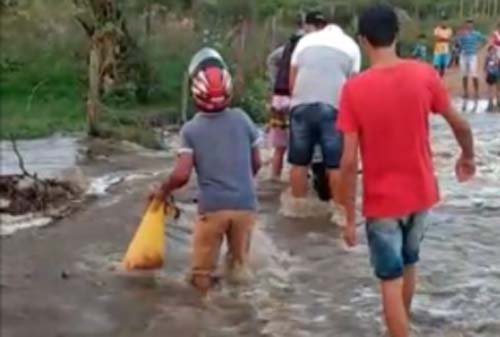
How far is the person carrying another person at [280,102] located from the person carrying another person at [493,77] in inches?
486

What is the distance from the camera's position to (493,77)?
24.8 metres

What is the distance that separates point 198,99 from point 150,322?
4.31 ft

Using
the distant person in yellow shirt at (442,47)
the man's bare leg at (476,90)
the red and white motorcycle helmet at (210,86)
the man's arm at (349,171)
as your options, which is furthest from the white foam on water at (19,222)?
the distant person in yellow shirt at (442,47)

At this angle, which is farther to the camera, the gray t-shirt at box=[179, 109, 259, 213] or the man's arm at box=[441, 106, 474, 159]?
the gray t-shirt at box=[179, 109, 259, 213]

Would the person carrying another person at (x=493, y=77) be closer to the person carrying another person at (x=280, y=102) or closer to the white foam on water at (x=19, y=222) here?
the person carrying another person at (x=280, y=102)

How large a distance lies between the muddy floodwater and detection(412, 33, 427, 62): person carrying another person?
19.9m

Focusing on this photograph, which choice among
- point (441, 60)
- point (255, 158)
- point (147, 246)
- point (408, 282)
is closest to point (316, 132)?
point (147, 246)

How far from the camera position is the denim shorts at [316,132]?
10297 mm

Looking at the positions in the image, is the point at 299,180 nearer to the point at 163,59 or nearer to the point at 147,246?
the point at 147,246

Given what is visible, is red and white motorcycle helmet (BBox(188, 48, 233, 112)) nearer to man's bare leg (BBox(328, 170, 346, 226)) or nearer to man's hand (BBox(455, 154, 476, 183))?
man's hand (BBox(455, 154, 476, 183))

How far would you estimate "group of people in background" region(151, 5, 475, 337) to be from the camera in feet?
19.8

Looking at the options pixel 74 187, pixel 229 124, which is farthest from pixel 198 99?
pixel 74 187

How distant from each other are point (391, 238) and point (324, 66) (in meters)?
4.21

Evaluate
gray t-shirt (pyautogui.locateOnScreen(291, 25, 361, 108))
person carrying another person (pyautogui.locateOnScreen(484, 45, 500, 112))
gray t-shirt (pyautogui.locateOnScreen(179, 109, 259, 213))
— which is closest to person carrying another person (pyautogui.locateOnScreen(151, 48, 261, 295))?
gray t-shirt (pyautogui.locateOnScreen(179, 109, 259, 213))
